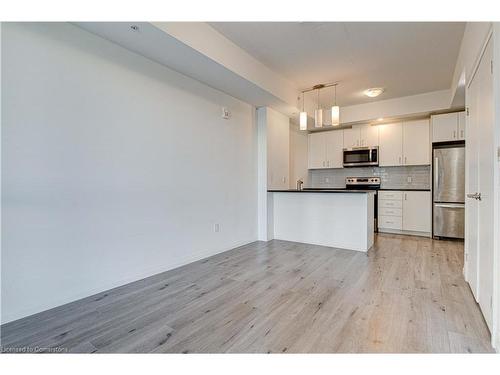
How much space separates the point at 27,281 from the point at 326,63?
407cm

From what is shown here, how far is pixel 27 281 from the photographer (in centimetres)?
190

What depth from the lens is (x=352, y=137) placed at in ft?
18.4

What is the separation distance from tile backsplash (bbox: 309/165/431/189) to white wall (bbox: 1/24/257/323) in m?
3.76

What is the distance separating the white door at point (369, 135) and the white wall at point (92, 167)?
147 inches

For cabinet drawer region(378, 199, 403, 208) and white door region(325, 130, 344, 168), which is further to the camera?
white door region(325, 130, 344, 168)

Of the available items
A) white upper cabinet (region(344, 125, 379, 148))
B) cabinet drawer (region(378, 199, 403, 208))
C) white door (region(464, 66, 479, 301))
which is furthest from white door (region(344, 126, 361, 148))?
white door (region(464, 66, 479, 301))

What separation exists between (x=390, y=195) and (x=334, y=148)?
162cm

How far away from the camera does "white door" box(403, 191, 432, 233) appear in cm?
472

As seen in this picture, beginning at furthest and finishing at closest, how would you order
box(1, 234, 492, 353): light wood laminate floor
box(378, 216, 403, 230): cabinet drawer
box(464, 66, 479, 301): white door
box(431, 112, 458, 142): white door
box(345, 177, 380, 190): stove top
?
box(345, 177, 380, 190): stove top → box(378, 216, 403, 230): cabinet drawer → box(431, 112, 458, 142): white door → box(464, 66, 479, 301): white door → box(1, 234, 492, 353): light wood laminate floor

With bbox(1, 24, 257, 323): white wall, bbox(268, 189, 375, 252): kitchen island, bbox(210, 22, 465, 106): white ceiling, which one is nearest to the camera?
bbox(1, 24, 257, 323): white wall

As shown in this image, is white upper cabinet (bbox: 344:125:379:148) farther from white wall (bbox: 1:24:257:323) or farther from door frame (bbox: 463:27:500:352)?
door frame (bbox: 463:27:500:352)

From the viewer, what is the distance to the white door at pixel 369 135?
5367 mm

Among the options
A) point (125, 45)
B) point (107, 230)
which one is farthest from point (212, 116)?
point (107, 230)

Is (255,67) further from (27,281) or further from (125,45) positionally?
(27,281)
